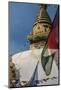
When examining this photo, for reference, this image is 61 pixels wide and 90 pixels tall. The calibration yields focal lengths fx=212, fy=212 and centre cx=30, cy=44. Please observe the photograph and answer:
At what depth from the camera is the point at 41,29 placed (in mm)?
1887

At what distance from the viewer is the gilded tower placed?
1.86 m

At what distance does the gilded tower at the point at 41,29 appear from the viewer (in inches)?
73.2

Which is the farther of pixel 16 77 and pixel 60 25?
pixel 60 25

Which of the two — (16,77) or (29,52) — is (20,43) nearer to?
(29,52)

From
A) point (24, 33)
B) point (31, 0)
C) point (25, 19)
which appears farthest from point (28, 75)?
point (31, 0)

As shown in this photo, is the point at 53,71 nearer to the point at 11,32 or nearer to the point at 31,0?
the point at 11,32

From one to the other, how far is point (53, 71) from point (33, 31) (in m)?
0.40

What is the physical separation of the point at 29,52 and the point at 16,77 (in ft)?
0.79

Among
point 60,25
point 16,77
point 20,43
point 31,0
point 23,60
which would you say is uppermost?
point 31,0

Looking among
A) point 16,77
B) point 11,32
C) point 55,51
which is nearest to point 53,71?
point 55,51

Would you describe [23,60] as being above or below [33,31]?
below

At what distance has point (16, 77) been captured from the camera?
1.80 meters

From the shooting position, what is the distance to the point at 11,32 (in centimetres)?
181

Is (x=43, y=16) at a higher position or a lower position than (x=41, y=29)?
higher
